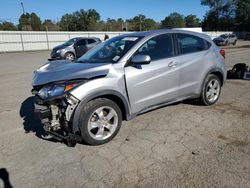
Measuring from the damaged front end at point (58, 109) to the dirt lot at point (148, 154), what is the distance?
1.00 feet

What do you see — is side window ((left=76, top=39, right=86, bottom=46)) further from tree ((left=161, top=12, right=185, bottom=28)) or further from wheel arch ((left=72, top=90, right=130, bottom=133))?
tree ((left=161, top=12, right=185, bottom=28))

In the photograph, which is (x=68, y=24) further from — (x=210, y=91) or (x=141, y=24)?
(x=210, y=91)

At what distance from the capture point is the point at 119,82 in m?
3.91

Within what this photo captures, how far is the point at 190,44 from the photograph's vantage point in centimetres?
507

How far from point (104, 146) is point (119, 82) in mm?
1037

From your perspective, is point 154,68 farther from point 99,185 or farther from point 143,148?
point 99,185

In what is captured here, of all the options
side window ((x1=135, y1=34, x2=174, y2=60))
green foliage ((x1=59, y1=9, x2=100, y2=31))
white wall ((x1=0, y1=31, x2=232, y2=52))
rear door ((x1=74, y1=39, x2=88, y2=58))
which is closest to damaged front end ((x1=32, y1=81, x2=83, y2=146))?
side window ((x1=135, y1=34, x2=174, y2=60))

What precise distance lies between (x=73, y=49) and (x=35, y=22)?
67571mm

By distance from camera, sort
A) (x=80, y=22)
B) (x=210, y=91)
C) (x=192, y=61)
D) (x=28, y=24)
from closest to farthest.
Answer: (x=192, y=61), (x=210, y=91), (x=28, y=24), (x=80, y=22)

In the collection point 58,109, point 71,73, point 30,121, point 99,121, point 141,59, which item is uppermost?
point 141,59

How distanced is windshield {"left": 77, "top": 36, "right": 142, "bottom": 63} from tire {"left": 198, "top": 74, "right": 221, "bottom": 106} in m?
2.00

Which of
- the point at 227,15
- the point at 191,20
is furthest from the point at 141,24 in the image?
the point at 191,20

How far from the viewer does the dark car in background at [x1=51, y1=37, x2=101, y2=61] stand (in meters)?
17.7

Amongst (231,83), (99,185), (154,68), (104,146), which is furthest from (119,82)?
(231,83)
